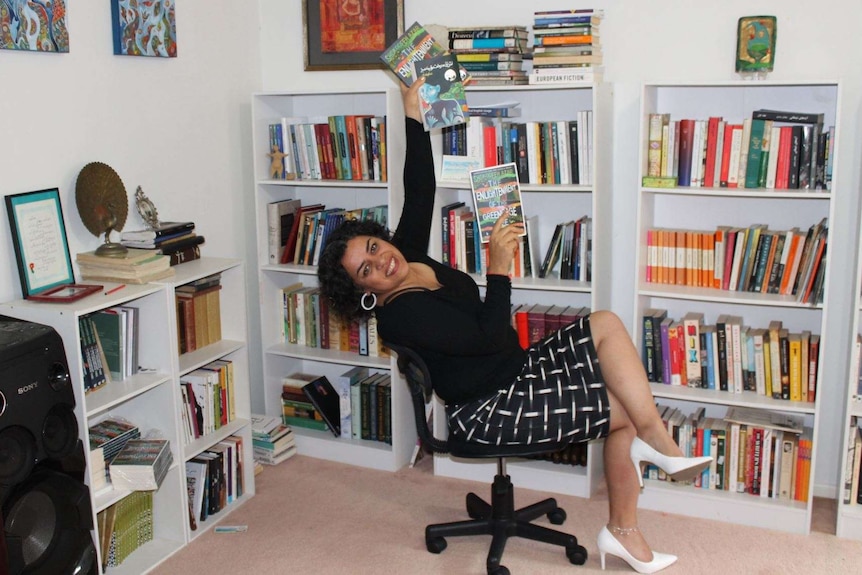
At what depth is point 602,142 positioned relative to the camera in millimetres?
3254

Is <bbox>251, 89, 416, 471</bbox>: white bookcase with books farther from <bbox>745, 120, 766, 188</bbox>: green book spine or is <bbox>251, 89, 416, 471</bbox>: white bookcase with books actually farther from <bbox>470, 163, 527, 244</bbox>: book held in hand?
<bbox>745, 120, 766, 188</bbox>: green book spine

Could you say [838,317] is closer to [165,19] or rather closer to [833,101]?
[833,101]

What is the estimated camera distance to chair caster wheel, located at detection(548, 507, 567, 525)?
124 inches

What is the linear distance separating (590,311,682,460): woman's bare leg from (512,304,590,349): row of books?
26.4 inches

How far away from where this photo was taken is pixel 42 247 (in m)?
2.79

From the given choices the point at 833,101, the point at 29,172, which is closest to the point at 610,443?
the point at 833,101

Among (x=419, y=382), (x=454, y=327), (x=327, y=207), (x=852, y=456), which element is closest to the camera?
(x=454, y=327)

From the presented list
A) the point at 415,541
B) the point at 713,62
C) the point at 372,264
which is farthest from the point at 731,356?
the point at 372,264

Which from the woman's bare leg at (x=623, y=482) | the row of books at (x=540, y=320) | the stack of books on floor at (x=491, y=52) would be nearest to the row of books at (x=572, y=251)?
the row of books at (x=540, y=320)

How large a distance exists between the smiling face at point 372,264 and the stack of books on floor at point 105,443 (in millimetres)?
968

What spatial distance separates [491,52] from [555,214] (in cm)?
70

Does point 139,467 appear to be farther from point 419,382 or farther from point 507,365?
point 507,365

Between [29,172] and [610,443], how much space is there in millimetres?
2046

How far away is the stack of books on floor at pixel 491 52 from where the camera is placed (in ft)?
10.8
